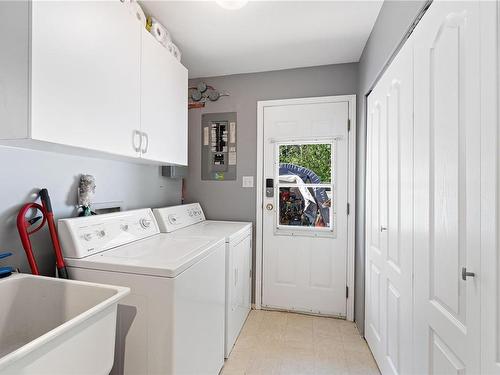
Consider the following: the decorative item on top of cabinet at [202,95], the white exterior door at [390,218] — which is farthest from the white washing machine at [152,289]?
the decorative item on top of cabinet at [202,95]

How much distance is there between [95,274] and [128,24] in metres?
1.34

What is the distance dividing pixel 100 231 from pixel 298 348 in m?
1.69

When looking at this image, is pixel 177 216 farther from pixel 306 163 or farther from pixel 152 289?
pixel 306 163

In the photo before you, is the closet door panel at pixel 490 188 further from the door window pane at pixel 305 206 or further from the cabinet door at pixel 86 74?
the door window pane at pixel 305 206

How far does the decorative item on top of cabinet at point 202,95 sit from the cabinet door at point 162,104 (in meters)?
0.62

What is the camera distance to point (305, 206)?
2555 millimetres

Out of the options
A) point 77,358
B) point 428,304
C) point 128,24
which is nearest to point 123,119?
point 128,24

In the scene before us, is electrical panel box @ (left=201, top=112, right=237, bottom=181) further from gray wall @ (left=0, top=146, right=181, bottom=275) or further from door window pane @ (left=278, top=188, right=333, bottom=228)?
gray wall @ (left=0, top=146, right=181, bottom=275)

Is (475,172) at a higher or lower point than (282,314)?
higher

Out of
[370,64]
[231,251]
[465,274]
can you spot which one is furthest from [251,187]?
[465,274]

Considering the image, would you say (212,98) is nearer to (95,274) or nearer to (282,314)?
(95,274)

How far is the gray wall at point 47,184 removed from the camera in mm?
1167

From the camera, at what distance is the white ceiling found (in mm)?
1677

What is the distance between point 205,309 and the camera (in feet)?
4.69
